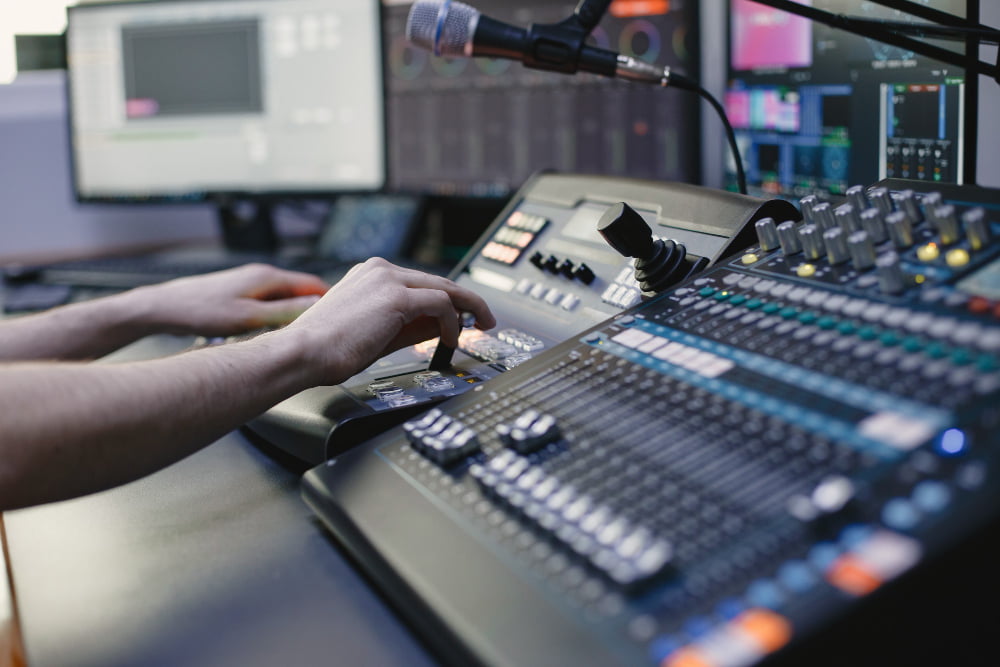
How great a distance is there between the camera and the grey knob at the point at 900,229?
557 millimetres

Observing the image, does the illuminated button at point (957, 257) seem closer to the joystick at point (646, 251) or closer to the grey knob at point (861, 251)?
the grey knob at point (861, 251)

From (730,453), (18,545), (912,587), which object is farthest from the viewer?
(18,545)

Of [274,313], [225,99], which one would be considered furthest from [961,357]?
[225,99]

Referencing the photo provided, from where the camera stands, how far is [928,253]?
0.54 m

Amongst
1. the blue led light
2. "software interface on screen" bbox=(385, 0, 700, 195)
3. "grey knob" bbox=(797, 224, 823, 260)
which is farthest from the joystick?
"software interface on screen" bbox=(385, 0, 700, 195)

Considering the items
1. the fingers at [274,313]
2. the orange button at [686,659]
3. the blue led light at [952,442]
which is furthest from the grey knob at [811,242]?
the fingers at [274,313]

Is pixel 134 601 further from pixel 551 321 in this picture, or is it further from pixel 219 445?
pixel 551 321

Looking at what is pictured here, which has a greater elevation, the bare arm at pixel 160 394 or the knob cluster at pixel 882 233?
the knob cluster at pixel 882 233

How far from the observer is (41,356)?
1.00 metres

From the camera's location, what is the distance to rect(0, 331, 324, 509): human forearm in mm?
535

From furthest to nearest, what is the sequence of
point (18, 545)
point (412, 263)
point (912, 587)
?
point (412, 263) < point (18, 545) < point (912, 587)

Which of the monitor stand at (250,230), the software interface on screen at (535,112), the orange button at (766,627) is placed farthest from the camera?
the monitor stand at (250,230)

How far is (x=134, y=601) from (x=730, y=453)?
1.14 ft

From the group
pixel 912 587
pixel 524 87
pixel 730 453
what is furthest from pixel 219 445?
pixel 524 87
